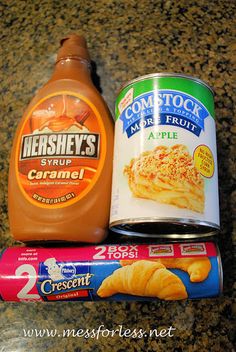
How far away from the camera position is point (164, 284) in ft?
1.83

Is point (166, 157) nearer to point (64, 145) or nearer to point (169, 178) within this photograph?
point (169, 178)

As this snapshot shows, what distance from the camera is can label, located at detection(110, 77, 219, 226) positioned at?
1.77 feet

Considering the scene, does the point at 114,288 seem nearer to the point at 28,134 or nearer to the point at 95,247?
the point at 95,247

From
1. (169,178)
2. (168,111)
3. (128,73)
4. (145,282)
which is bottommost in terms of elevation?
(145,282)

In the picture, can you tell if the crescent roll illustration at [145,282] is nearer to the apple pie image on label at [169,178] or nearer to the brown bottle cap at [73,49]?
the apple pie image on label at [169,178]

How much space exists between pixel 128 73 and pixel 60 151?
258 mm

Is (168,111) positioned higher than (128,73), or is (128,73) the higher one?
(128,73)

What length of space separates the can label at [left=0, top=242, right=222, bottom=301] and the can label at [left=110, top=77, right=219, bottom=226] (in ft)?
0.21

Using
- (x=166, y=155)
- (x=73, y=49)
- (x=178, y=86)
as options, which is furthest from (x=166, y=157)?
(x=73, y=49)

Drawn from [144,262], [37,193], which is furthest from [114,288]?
[37,193]

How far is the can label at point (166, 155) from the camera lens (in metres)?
0.54

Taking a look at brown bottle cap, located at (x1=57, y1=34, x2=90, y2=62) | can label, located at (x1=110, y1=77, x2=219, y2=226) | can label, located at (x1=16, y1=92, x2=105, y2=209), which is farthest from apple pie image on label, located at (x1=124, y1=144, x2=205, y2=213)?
brown bottle cap, located at (x1=57, y1=34, x2=90, y2=62)

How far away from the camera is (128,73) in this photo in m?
0.79

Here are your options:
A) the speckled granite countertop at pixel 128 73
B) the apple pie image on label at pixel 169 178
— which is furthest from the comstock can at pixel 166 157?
the speckled granite countertop at pixel 128 73
